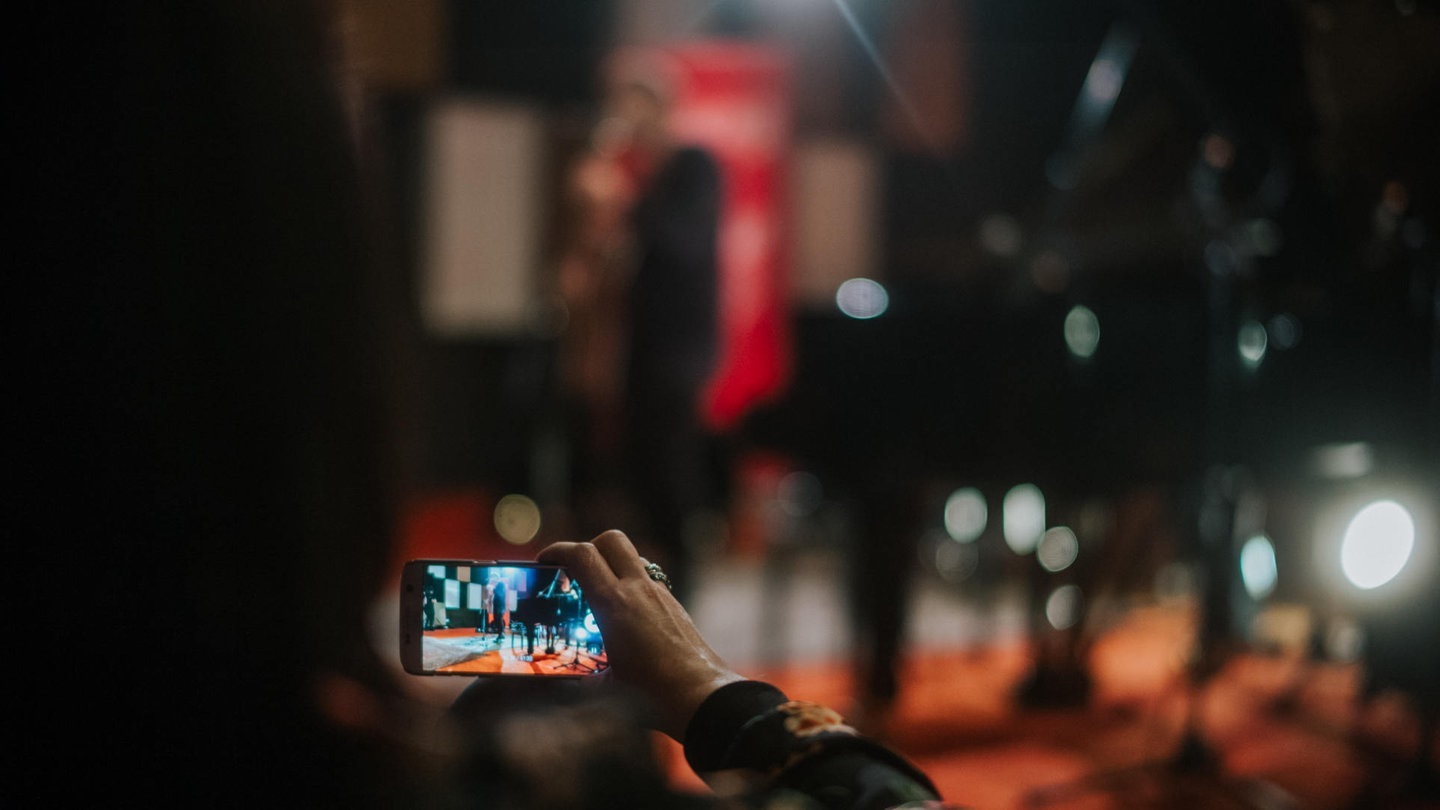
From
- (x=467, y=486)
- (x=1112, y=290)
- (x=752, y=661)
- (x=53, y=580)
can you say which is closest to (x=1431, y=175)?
(x=1112, y=290)

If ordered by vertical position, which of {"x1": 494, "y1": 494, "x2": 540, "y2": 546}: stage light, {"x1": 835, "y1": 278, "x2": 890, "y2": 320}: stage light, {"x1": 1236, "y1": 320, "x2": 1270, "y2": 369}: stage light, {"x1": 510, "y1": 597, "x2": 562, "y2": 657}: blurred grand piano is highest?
{"x1": 835, "y1": 278, "x2": 890, "y2": 320}: stage light

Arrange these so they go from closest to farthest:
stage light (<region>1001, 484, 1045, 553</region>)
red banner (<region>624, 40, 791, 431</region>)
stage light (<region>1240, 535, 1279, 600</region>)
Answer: stage light (<region>1240, 535, 1279, 600</region>), stage light (<region>1001, 484, 1045, 553</region>), red banner (<region>624, 40, 791, 431</region>)

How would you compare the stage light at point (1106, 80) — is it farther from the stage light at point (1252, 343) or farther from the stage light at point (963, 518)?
the stage light at point (963, 518)

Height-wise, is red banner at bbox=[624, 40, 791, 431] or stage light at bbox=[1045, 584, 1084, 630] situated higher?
red banner at bbox=[624, 40, 791, 431]

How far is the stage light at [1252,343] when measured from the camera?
1532 millimetres

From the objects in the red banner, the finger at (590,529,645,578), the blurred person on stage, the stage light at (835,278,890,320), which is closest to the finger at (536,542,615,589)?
the finger at (590,529,645,578)

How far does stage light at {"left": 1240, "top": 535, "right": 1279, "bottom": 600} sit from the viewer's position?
170 centimetres

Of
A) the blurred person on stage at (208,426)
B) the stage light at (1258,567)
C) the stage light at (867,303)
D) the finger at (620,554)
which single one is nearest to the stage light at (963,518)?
the stage light at (1258,567)

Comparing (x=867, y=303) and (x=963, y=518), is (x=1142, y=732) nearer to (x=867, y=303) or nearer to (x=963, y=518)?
(x=867, y=303)

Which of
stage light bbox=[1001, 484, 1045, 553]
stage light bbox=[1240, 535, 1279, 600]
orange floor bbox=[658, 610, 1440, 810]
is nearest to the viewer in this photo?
orange floor bbox=[658, 610, 1440, 810]

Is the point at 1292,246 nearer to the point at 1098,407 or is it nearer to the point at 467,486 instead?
the point at 1098,407

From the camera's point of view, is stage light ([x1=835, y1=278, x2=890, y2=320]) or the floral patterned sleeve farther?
stage light ([x1=835, y1=278, x2=890, y2=320])

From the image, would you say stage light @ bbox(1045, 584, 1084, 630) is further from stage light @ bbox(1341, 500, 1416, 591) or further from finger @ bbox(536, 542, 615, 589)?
finger @ bbox(536, 542, 615, 589)

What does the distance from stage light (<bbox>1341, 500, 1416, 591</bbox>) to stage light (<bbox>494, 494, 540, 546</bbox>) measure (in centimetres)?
190
